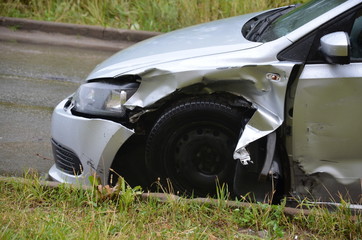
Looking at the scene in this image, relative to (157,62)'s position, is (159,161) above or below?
below

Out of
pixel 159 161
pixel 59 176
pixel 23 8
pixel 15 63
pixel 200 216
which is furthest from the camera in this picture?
pixel 23 8

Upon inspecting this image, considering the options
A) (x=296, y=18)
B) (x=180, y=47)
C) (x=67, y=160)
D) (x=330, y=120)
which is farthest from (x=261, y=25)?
(x=67, y=160)

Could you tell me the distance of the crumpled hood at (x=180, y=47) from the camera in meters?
4.32

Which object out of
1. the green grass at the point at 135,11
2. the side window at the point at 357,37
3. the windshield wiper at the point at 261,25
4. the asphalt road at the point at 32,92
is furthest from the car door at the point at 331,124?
the green grass at the point at 135,11

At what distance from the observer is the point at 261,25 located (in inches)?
192

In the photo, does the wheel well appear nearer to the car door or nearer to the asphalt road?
the car door

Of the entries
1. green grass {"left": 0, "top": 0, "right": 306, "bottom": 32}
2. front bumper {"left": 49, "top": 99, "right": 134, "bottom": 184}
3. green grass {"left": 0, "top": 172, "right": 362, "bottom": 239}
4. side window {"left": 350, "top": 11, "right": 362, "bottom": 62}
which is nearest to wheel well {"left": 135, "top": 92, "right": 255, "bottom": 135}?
front bumper {"left": 49, "top": 99, "right": 134, "bottom": 184}

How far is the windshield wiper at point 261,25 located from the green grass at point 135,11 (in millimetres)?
4264

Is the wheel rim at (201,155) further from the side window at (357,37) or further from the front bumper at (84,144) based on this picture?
the side window at (357,37)

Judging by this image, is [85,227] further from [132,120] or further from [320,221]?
[320,221]

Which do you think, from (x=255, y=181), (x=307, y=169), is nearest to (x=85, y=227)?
(x=255, y=181)

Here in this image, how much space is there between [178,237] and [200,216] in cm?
35

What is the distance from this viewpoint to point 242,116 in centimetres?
413

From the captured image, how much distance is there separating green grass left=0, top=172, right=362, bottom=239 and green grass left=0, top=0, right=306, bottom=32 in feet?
19.7
